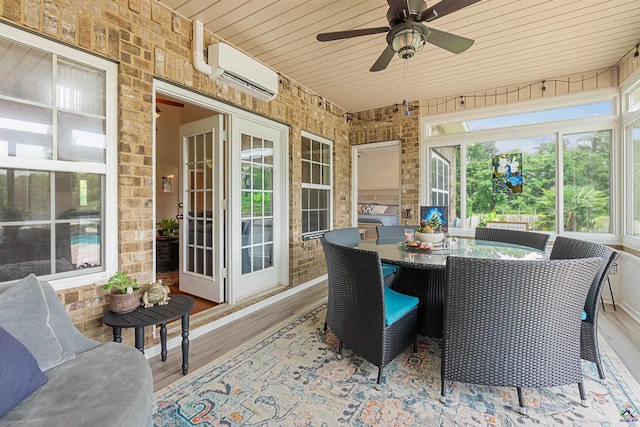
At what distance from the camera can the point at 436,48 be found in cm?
289

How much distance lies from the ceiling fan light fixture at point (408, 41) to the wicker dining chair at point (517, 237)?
2072 mm

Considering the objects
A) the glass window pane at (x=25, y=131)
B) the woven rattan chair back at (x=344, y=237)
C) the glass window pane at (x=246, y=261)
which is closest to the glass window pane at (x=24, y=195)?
the glass window pane at (x=25, y=131)

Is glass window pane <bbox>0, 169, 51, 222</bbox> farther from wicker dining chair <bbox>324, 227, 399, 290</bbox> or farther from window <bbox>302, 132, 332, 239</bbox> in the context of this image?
window <bbox>302, 132, 332, 239</bbox>

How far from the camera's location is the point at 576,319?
1611 mm

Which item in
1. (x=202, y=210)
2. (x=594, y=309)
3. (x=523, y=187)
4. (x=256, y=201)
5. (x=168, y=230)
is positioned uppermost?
(x=523, y=187)

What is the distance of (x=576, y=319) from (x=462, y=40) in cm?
190

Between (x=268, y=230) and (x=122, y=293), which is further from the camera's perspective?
(x=268, y=230)

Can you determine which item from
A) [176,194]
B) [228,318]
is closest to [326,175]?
[228,318]

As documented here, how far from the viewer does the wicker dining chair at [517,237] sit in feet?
8.88

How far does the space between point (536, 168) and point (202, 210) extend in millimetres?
4388

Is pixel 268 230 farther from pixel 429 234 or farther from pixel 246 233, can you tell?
pixel 429 234

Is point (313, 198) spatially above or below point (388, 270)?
above

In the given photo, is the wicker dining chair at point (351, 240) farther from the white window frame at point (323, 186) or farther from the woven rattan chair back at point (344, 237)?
the white window frame at point (323, 186)

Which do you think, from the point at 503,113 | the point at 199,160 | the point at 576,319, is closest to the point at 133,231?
the point at 199,160
